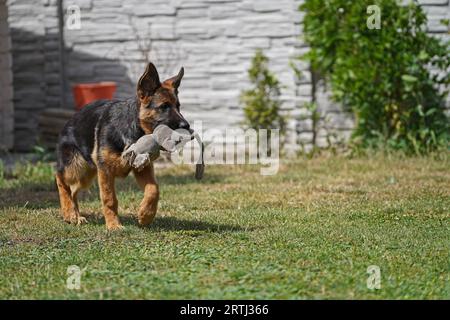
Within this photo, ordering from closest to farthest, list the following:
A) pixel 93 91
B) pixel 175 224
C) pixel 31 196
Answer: pixel 175 224
pixel 31 196
pixel 93 91

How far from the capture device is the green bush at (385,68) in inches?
435

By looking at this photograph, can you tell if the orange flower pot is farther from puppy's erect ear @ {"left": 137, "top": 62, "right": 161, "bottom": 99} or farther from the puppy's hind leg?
puppy's erect ear @ {"left": 137, "top": 62, "right": 161, "bottom": 99}

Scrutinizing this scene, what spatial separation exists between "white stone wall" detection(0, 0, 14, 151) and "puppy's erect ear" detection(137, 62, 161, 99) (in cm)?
601

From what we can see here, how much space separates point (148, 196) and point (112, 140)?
0.53 metres

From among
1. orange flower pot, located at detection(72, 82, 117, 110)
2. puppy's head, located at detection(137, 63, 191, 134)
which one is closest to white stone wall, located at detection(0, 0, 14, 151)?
orange flower pot, located at detection(72, 82, 117, 110)

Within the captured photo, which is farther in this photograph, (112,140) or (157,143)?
(112,140)

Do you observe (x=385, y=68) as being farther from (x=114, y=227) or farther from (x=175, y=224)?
(x=114, y=227)

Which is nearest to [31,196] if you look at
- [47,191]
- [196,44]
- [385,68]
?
[47,191]

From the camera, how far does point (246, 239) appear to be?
21.6 ft

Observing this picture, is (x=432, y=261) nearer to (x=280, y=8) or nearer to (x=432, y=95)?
(x=432, y=95)

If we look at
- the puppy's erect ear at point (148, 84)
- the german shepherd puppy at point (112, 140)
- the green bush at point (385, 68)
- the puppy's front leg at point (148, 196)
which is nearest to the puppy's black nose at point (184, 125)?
the german shepherd puppy at point (112, 140)

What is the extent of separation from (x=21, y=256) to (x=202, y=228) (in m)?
1.54

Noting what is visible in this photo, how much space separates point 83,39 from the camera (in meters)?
12.7
